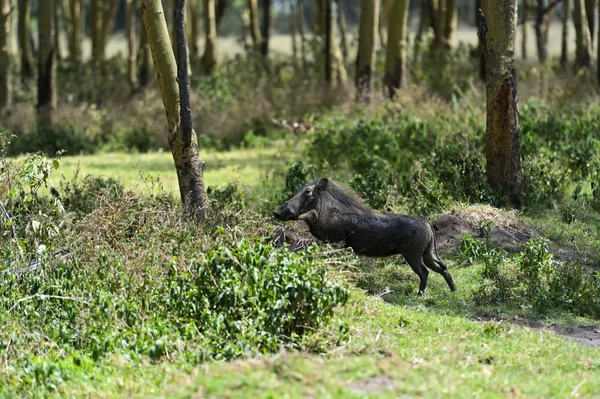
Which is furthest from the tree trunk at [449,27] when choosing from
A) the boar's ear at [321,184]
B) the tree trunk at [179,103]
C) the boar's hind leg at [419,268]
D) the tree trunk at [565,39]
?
the boar's hind leg at [419,268]

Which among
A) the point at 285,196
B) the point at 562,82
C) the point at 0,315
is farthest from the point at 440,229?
the point at 562,82

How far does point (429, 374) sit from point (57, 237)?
461cm

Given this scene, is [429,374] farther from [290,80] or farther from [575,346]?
[290,80]

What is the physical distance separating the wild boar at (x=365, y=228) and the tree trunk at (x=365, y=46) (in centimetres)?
1061

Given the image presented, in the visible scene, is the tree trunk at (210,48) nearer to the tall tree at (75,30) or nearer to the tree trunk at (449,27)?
the tree trunk at (449,27)

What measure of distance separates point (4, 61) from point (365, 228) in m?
14.1

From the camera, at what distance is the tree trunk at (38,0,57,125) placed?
70.4 feet

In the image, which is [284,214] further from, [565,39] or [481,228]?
[565,39]

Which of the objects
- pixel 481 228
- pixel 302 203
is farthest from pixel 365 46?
pixel 302 203

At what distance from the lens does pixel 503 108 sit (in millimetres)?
12859

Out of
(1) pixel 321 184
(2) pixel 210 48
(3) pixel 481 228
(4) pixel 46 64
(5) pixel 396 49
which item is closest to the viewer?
(1) pixel 321 184

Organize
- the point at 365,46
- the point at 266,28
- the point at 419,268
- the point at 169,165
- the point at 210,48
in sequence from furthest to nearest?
the point at 266,28, the point at 210,48, the point at 365,46, the point at 169,165, the point at 419,268

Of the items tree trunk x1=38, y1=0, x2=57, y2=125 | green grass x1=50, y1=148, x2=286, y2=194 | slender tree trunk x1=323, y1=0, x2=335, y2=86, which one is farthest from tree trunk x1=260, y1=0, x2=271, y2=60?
green grass x1=50, y1=148, x2=286, y2=194

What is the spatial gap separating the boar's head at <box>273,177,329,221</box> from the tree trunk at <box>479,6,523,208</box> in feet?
11.9
